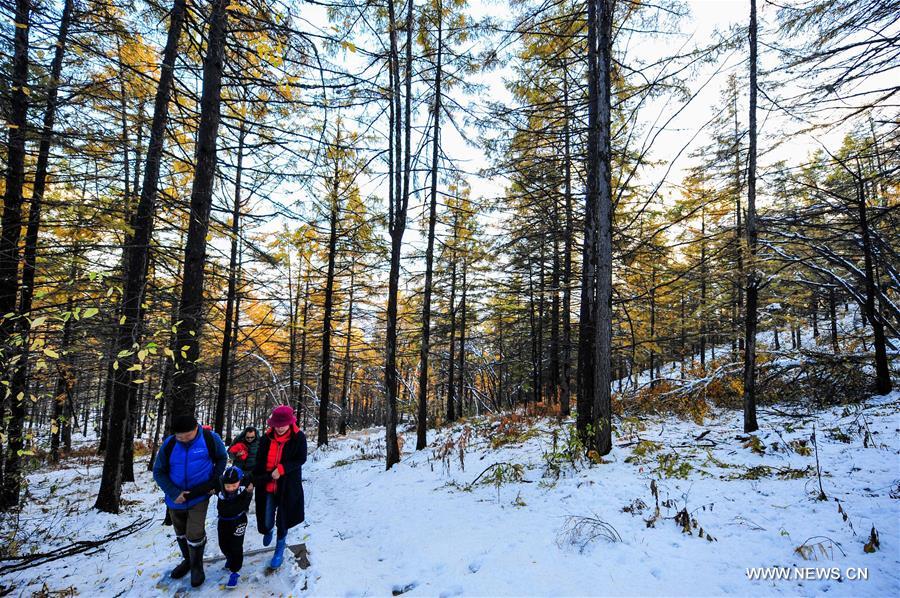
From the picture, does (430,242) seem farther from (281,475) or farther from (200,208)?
(281,475)

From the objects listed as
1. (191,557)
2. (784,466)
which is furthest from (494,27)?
(191,557)

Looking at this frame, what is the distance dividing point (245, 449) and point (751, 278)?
10.2 meters

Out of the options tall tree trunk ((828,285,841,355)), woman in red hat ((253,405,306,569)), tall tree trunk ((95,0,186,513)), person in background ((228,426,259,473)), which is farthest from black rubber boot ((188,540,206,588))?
tall tree trunk ((828,285,841,355))

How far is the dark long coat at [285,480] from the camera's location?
4617mm

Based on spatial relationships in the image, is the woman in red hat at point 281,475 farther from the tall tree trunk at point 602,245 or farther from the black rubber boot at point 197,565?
the tall tree trunk at point 602,245

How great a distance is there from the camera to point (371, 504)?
7.02 metres

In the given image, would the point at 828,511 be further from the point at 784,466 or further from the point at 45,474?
the point at 45,474

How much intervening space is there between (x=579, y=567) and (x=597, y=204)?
561 centimetres

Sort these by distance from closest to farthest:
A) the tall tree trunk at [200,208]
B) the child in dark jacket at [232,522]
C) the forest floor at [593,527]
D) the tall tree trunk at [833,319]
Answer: the forest floor at [593,527]
the child in dark jacket at [232,522]
the tall tree trunk at [200,208]
the tall tree trunk at [833,319]

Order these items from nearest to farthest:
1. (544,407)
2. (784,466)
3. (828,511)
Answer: (828,511), (784,466), (544,407)

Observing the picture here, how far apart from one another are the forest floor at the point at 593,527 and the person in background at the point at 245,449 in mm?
984

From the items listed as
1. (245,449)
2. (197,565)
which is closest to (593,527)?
(197,565)

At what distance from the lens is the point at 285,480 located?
468cm

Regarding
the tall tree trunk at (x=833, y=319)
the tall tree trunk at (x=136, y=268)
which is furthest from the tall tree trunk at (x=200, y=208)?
the tall tree trunk at (x=833, y=319)
